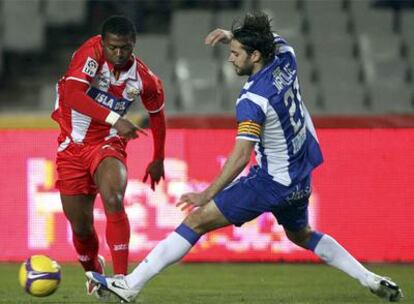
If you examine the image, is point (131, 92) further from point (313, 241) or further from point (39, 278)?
point (313, 241)

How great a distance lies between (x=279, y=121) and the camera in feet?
25.5

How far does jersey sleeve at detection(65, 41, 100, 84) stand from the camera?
28.0ft

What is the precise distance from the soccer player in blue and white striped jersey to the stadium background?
4340 mm

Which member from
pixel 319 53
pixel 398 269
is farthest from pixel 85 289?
pixel 319 53

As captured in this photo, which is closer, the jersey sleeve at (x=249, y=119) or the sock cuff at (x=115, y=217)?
the jersey sleeve at (x=249, y=119)

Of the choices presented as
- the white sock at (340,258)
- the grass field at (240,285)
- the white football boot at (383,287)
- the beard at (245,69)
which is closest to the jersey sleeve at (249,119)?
the beard at (245,69)

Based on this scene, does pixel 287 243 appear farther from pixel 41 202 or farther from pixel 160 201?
pixel 41 202

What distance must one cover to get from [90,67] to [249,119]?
1.57 meters

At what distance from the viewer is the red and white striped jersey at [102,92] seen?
8672 millimetres

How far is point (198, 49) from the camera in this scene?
55.1ft

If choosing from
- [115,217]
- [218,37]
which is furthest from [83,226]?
[218,37]

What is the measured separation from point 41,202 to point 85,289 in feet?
9.23

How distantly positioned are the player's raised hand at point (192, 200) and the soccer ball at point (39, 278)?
130cm

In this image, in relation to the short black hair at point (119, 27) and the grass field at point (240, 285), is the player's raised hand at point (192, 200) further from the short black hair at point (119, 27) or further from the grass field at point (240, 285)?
the short black hair at point (119, 27)
